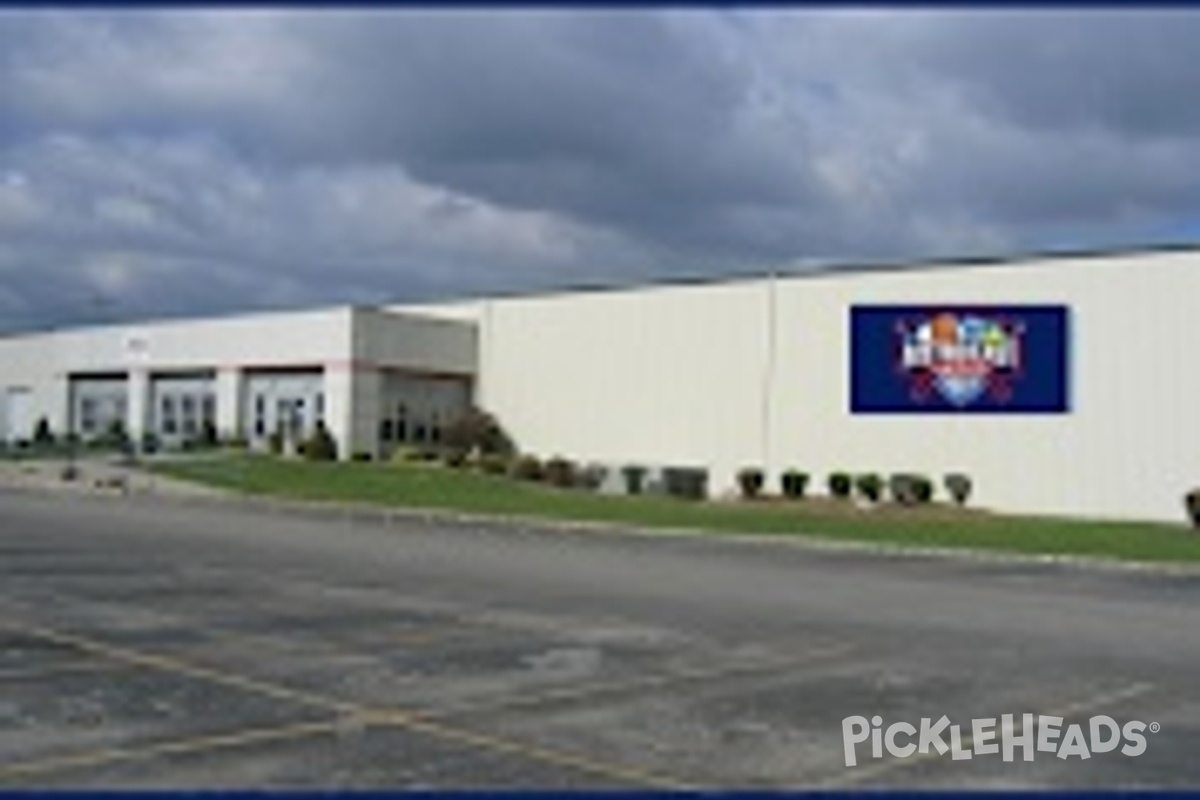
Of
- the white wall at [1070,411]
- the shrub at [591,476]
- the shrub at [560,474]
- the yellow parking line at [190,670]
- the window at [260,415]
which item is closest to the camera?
the yellow parking line at [190,670]

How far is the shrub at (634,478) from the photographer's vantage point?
5428 centimetres

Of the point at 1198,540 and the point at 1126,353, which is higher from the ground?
the point at 1126,353

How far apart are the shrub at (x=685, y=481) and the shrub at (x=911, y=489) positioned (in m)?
7.36

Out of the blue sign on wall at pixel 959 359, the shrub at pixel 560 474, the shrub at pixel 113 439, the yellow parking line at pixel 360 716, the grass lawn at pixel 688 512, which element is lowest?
the yellow parking line at pixel 360 716

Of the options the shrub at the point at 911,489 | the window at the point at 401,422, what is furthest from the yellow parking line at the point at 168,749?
the window at the point at 401,422

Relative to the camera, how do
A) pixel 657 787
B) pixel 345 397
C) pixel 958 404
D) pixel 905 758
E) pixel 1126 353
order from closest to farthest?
pixel 657 787 < pixel 905 758 < pixel 1126 353 < pixel 958 404 < pixel 345 397

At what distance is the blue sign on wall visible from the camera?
46156 mm

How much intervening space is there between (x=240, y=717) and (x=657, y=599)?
9881 mm

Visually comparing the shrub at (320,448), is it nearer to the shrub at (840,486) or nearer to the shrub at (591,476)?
the shrub at (591,476)

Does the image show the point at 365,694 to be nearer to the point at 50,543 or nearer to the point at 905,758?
the point at 905,758

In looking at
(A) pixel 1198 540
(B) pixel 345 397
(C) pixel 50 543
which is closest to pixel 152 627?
(C) pixel 50 543

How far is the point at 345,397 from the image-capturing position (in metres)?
59.3

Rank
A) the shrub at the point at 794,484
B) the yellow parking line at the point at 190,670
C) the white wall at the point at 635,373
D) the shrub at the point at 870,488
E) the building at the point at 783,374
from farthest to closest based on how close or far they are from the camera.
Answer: the white wall at the point at 635,373 < the shrub at the point at 794,484 < the shrub at the point at 870,488 < the building at the point at 783,374 < the yellow parking line at the point at 190,670

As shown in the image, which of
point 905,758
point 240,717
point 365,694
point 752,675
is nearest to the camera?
point 905,758
